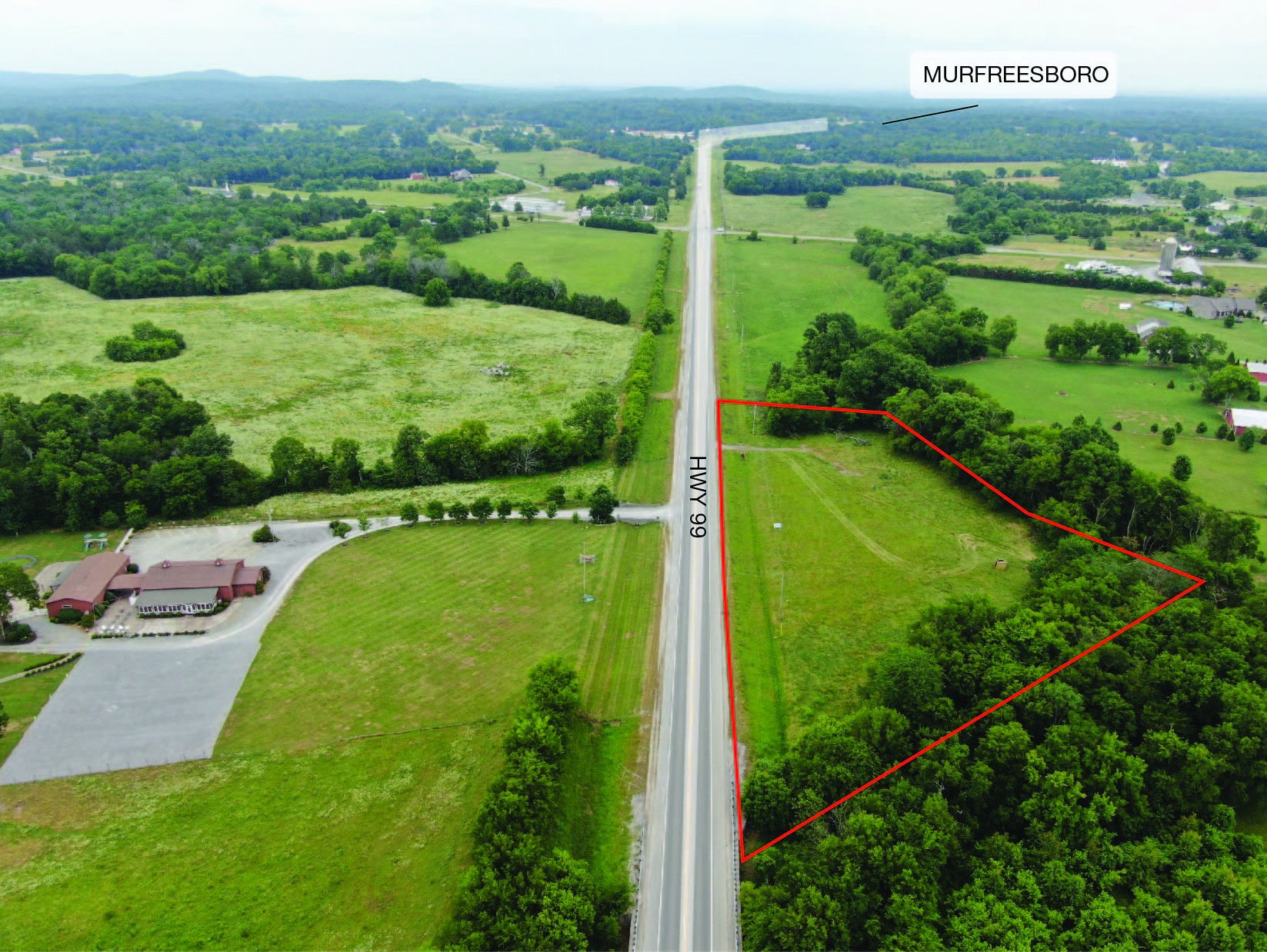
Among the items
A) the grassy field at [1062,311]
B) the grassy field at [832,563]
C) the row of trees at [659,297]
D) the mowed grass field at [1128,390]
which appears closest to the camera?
the grassy field at [832,563]

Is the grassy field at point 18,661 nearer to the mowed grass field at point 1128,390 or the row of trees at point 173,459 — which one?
the row of trees at point 173,459

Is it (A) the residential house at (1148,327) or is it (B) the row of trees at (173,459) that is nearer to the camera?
(B) the row of trees at (173,459)

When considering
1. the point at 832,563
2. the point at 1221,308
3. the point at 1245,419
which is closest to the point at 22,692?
the point at 832,563

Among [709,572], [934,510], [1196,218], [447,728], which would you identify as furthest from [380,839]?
[1196,218]

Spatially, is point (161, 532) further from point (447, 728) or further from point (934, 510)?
point (934, 510)

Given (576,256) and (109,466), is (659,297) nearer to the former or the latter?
(576,256)

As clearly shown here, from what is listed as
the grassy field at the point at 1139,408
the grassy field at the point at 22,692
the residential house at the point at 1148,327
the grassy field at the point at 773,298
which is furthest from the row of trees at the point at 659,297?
the grassy field at the point at 22,692

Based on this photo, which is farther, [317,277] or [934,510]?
[317,277]

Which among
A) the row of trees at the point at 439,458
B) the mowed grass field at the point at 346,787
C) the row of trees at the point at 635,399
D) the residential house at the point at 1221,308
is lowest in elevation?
the mowed grass field at the point at 346,787
